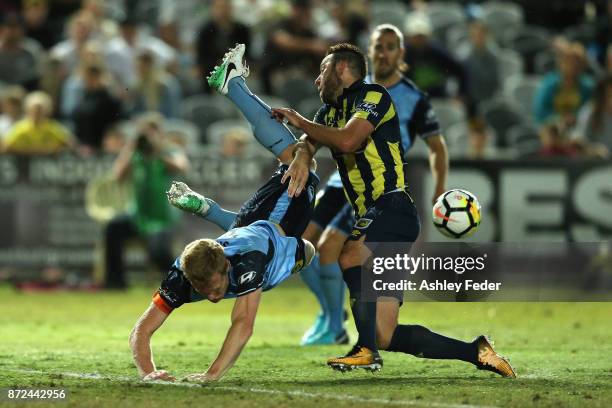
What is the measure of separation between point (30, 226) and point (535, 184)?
618cm

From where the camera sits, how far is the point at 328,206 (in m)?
10.1

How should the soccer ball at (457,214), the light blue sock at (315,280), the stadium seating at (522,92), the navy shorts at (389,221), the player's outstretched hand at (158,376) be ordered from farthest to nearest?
the stadium seating at (522,92) < the light blue sock at (315,280) < the soccer ball at (457,214) < the navy shorts at (389,221) < the player's outstretched hand at (158,376)

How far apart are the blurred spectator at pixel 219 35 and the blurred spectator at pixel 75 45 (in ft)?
5.10

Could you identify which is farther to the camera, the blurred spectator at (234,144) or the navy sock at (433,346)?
the blurred spectator at (234,144)

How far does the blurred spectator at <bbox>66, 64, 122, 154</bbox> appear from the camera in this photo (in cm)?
1673

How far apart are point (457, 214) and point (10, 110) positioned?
922 cm

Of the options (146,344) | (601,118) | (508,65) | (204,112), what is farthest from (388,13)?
(146,344)

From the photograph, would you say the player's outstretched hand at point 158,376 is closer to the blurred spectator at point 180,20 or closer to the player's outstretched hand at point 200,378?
the player's outstretched hand at point 200,378

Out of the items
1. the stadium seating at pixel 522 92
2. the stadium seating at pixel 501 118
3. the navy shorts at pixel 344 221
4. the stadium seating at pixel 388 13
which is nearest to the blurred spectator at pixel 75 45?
the stadium seating at pixel 388 13

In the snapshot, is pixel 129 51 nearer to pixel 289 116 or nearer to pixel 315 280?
pixel 315 280

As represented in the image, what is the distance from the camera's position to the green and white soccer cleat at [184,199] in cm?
→ 869

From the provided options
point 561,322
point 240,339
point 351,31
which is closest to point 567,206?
point 561,322

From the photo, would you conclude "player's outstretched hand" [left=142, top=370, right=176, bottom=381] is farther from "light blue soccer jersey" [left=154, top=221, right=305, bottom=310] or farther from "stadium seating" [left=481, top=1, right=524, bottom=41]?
"stadium seating" [left=481, top=1, right=524, bottom=41]

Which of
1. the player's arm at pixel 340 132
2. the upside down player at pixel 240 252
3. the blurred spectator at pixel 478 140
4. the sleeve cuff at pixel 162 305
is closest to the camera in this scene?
the upside down player at pixel 240 252
